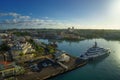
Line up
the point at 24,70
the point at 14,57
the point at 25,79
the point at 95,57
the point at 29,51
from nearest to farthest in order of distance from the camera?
the point at 25,79
the point at 24,70
the point at 14,57
the point at 29,51
the point at 95,57

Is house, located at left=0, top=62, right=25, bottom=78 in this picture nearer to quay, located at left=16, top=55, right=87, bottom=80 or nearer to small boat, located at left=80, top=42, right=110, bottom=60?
quay, located at left=16, top=55, right=87, bottom=80

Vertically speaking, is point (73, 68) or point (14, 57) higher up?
point (14, 57)

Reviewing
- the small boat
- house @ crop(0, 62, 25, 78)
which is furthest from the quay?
the small boat

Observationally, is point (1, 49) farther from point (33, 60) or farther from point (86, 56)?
point (86, 56)

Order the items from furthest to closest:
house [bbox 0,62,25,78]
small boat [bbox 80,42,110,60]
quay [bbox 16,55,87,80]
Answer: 1. small boat [bbox 80,42,110,60]
2. quay [bbox 16,55,87,80]
3. house [bbox 0,62,25,78]

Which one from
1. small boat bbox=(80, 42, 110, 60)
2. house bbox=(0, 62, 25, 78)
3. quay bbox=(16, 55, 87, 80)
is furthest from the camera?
small boat bbox=(80, 42, 110, 60)

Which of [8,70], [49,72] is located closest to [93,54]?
[49,72]

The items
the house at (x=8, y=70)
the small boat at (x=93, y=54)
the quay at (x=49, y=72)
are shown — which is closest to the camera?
the house at (x=8, y=70)

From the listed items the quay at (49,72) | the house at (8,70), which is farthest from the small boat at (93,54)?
the house at (8,70)

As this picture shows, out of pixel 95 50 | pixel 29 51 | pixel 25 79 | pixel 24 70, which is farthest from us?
pixel 95 50

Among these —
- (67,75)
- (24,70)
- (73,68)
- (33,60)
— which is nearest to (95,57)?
(73,68)

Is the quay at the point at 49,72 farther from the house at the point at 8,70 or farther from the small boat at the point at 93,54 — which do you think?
the small boat at the point at 93,54
